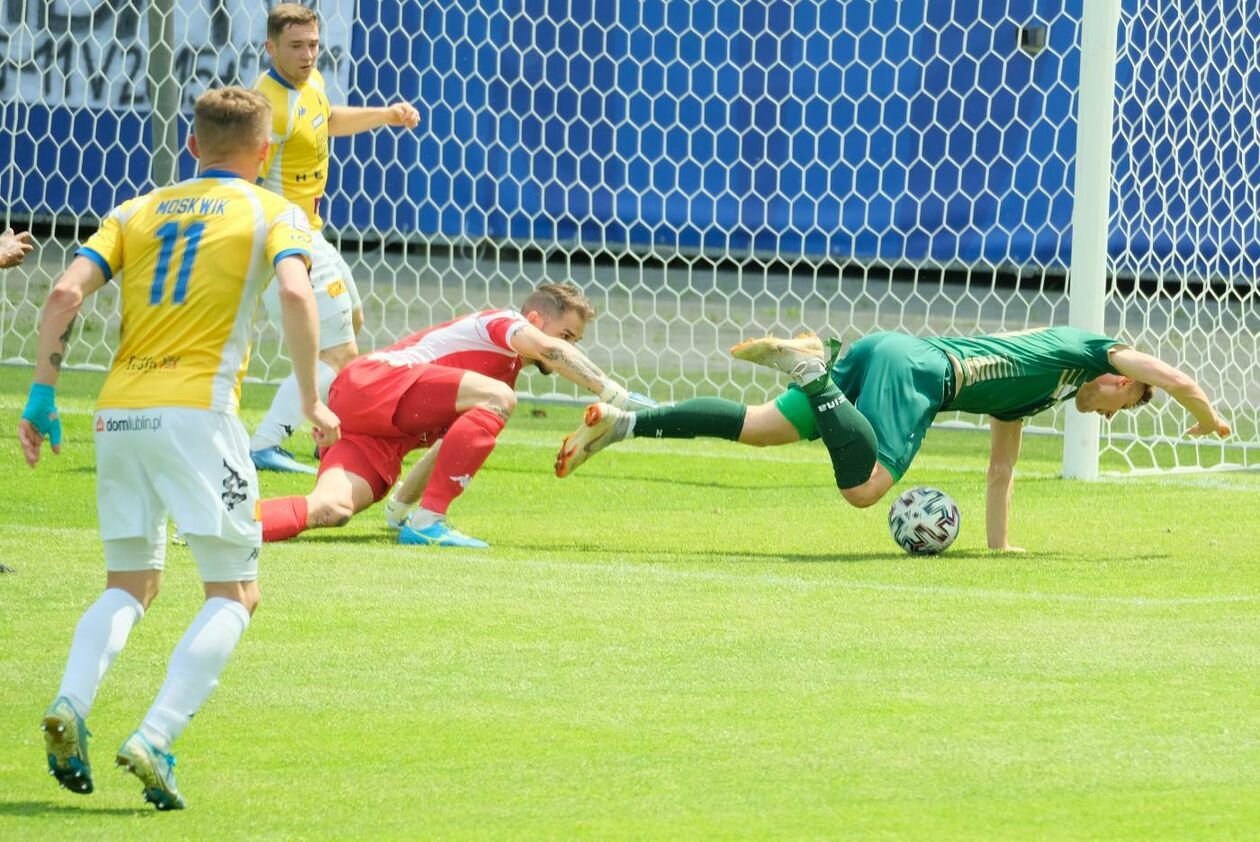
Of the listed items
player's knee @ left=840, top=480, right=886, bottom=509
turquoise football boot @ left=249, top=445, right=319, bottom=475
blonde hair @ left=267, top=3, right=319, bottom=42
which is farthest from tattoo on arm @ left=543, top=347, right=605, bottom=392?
blonde hair @ left=267, top=3, right=319, bottom=42

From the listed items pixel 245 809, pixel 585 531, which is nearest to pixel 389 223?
pixel 585 531

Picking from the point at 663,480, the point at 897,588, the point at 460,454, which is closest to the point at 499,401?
the point at 460,454

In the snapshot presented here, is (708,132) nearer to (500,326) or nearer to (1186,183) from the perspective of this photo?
(1186,183)

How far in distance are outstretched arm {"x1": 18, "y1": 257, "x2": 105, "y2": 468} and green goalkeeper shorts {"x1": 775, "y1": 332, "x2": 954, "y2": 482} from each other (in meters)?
3.45

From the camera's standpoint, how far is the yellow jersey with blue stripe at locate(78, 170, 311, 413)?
4.03 metres

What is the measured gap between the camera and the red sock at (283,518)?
6.99m

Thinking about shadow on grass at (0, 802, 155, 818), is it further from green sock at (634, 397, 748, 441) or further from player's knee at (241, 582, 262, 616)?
green sock at (634, 397, 748, 441)

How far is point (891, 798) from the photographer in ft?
12.7

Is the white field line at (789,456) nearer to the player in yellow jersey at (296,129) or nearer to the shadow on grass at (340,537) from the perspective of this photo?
the player in yellow jersey at (296,129)

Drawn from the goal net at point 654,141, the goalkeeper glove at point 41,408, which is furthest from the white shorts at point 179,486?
the goal net at point 654,141

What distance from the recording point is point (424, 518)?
7113 mm

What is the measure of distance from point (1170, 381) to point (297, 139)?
3844 millimetres

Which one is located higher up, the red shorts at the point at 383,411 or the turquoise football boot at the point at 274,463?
the red shorts at the point at 383,411

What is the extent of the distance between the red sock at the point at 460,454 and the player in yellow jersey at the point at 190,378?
2866 millimetres
